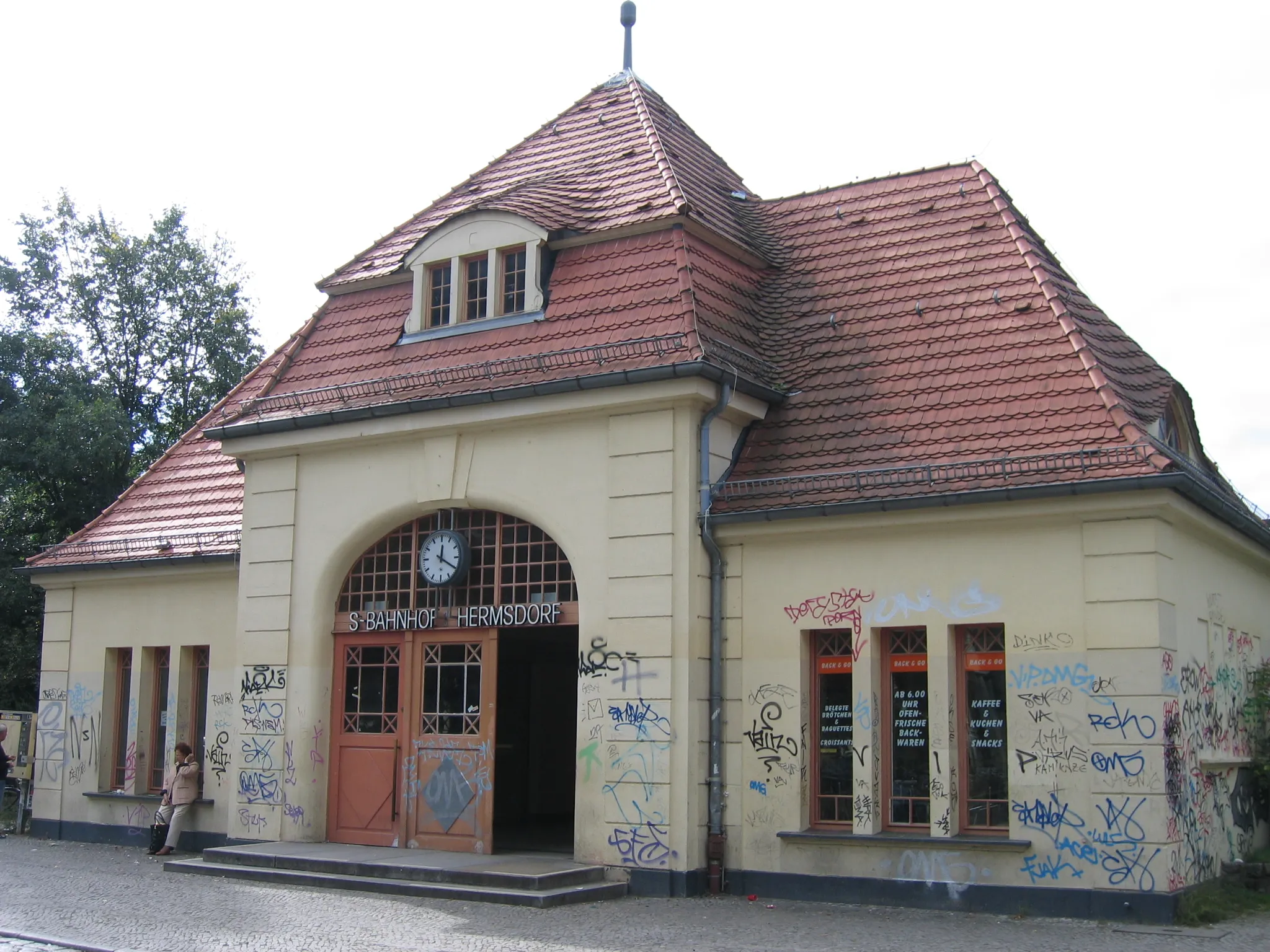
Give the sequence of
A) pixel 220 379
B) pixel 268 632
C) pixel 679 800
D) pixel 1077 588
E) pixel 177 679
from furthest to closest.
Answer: pixel 220 379, pixel 177 679, pixel 268 632, pixel 679 800, pixel 1077 588

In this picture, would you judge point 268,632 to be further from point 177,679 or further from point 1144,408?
point 1144,408

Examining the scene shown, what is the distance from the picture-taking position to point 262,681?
17.1 m

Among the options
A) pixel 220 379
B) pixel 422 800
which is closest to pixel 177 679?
pixel 422 800

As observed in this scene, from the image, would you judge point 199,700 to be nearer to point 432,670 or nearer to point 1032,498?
point 432,670

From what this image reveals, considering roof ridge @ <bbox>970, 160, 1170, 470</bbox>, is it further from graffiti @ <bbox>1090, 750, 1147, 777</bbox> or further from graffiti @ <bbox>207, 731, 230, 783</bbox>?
graffiti @ <bbox>207, 731, 230, 783</bbox>

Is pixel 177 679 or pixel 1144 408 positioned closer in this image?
pixel 1144 408

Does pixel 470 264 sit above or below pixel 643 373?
above

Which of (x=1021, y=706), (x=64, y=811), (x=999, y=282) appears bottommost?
(x=64, y=811)

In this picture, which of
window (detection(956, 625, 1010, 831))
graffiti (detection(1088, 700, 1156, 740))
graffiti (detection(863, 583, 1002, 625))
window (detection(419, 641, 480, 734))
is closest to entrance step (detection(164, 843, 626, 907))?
window (detection(419, 641, 480, 734))

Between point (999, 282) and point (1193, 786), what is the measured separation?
5538mm

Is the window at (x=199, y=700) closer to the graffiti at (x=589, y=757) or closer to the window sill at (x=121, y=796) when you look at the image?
the window sill at (x=121, y=796)

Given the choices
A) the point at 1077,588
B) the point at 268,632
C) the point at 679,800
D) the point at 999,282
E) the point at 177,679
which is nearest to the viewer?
the point at 1077,588

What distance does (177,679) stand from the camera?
749 inches

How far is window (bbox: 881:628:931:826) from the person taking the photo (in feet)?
43.8
